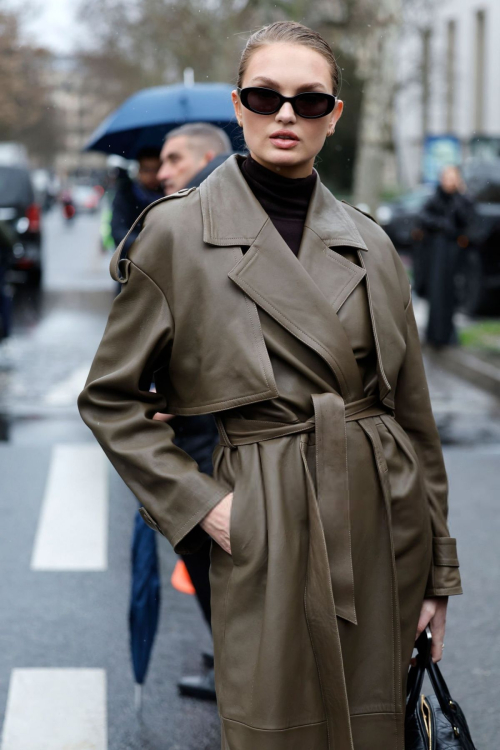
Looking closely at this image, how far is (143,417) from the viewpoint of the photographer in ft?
7.93

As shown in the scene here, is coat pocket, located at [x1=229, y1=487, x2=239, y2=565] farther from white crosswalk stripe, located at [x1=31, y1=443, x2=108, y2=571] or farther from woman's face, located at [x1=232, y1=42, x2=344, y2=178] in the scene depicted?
white crosswalk stripe, located at [x1=31, y1=443, x2=108, y2=571]

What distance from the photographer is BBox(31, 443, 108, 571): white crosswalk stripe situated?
18.2 feet

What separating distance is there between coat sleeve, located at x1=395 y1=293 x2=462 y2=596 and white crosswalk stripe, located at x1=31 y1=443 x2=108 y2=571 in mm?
3052

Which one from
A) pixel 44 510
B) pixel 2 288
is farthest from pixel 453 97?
pixel 44 510

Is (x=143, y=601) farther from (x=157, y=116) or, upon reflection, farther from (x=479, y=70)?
(x=479, y=70)

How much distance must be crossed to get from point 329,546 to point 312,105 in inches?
35.6

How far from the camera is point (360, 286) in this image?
247 cm

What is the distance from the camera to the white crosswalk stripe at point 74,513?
5555mm

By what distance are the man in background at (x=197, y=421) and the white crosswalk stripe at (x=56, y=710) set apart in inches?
13.1

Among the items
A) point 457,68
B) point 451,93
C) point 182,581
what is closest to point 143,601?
point 182,581

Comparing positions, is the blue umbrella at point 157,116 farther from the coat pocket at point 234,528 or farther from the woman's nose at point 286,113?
the coat pocket at point 234,528

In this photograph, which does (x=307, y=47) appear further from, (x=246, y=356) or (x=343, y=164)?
(x=343, y=164)

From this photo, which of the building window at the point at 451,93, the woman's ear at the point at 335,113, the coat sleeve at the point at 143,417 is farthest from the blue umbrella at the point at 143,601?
the building window at the point at 451,93

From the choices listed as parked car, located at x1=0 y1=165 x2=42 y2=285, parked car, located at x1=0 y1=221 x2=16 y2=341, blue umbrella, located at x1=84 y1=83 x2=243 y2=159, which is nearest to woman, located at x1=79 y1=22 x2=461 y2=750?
blue umbrella, located at x1=84 y1=83 x2=243 y2=159
